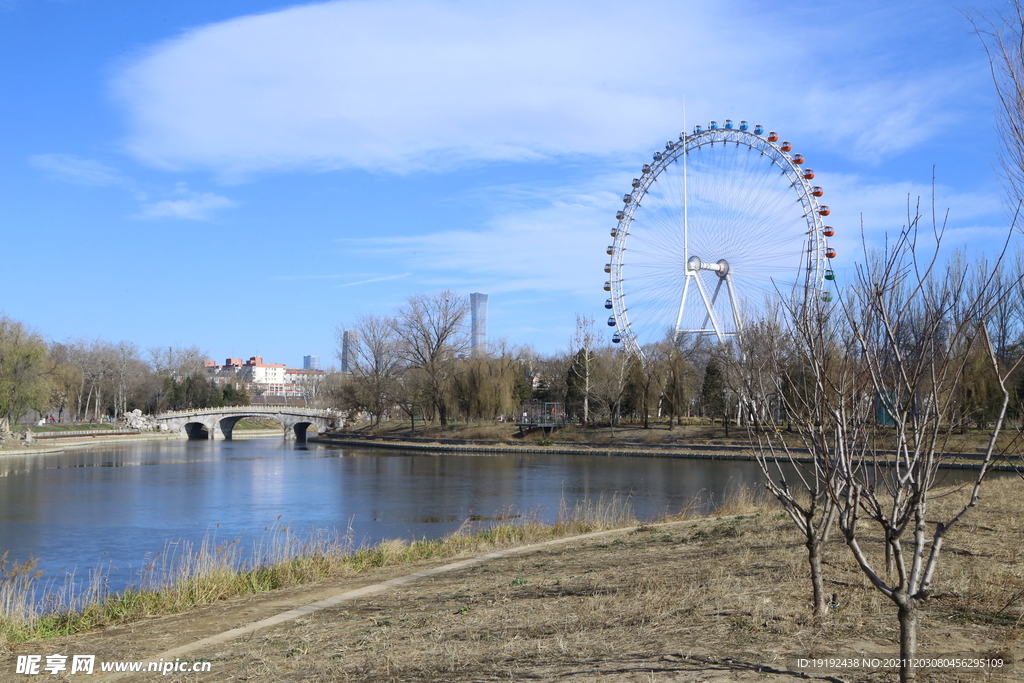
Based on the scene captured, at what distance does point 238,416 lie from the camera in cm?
9331

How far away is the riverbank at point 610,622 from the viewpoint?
20.6 feet

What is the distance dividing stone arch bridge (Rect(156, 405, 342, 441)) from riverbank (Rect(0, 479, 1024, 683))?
77.3 meters

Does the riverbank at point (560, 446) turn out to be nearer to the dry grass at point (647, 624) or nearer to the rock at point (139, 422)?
the rock at point (139, 422)

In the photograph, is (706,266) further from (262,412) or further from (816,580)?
(262,412)

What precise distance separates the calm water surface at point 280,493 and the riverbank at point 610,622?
26.3 ft

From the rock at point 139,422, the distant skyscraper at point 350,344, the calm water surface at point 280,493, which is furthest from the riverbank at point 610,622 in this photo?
the rock at point 139,422

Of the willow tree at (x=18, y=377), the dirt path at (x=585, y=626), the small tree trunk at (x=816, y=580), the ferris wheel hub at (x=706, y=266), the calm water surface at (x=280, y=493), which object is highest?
the ferris wheel hub at (x=706, y=266)

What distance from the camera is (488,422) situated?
73.1m

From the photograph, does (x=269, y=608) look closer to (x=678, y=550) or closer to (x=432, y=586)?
(x=432, y=586)

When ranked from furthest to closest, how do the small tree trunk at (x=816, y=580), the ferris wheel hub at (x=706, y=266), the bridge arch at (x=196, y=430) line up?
the bridge arch at (x=196, y=430)
the ferris wheel hub at (x=706, y=266)
the small tree trunk at (x=816, y=580)

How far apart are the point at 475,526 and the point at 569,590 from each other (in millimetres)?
14994

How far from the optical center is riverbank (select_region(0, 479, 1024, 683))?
628 centimetres

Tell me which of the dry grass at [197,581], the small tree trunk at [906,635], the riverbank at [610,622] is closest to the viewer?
the small tree trunk at [906,635]

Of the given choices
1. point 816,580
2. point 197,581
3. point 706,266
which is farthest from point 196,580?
point 706,266
